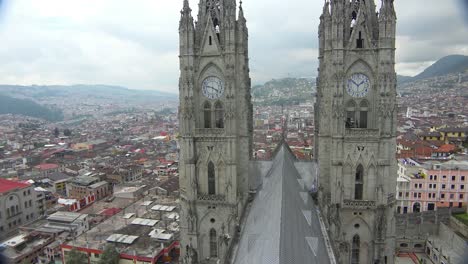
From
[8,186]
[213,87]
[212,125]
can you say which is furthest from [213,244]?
[8,186]

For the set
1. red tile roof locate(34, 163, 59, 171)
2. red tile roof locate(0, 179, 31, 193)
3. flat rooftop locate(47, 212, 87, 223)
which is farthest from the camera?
red tile roof locate(34, 163, 59, 171)

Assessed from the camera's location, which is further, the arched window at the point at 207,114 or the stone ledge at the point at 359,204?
the arched window at the point at 207,114

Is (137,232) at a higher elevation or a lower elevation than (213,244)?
lower

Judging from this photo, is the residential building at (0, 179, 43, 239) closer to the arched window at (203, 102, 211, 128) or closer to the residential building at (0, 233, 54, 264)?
the residential building at (0, 233, 54, 264)

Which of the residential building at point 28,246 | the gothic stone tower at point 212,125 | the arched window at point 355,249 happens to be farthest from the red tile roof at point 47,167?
the arched window at point 355,249

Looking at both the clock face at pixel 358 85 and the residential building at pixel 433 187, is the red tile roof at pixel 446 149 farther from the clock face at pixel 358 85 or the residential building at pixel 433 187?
the clock face at pixel 358 85

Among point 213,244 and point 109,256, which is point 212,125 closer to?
point 213,244

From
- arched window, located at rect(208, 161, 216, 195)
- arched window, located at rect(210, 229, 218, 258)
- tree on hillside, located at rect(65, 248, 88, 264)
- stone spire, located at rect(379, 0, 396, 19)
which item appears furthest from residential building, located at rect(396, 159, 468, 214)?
tree on hillside, located at rect(65, 248, 88, 264)
